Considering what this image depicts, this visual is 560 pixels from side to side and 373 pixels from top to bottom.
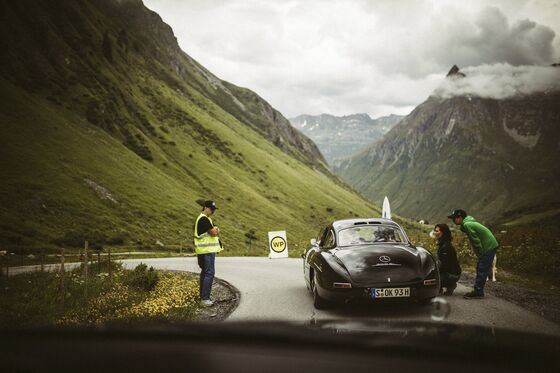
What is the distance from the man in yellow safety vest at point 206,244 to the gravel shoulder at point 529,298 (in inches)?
241

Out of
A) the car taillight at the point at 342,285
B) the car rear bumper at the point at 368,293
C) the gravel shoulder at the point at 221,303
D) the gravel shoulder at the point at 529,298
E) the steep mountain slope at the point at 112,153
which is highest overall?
the steep mountain slope at the point at 112,153

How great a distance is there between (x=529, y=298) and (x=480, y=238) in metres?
1.53

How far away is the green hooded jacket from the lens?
28.6ft

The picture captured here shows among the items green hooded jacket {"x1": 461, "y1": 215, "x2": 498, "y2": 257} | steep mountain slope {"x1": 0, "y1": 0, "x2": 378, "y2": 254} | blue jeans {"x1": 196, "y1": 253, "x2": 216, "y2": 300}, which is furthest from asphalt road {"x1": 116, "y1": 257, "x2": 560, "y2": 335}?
steep mountain slope {"x1": 0, "y1": 0, "x2": 378, "y2": 254}

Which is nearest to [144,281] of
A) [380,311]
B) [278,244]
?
[380,311]

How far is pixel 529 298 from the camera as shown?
339 inches

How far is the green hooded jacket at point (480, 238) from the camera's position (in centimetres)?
870

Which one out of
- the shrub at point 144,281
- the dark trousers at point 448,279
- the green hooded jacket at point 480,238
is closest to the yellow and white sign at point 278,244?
the shrub at point 144,281

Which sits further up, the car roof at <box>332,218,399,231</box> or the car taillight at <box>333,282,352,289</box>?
the car roof at <box>332,218,399,231</box>

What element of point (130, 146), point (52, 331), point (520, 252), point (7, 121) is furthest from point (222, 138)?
point (52, 331)

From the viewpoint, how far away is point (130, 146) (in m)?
66.2

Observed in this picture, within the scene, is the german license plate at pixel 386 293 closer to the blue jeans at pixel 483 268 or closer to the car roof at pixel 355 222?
the car roof at pixel 355 222

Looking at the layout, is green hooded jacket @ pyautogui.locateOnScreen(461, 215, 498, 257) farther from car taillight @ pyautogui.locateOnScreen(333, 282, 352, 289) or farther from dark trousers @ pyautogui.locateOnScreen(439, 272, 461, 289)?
car taillight @ pyautogui.locateOnScreen(333, 282, 352, 289)

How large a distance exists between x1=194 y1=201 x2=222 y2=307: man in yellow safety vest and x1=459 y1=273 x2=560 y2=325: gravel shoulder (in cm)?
612
